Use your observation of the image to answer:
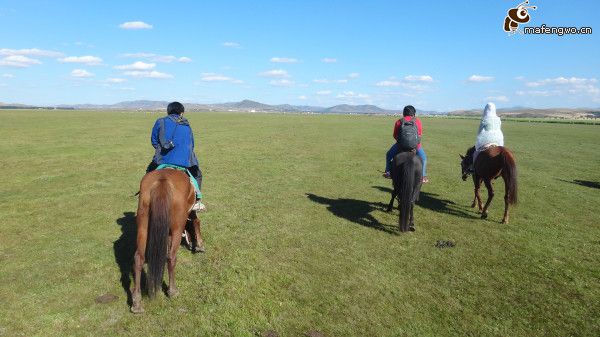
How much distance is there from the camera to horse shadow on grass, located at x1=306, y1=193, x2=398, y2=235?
9.31 m

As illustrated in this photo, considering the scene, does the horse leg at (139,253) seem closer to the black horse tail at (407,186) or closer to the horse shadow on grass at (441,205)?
the black horse tail at (407,186)

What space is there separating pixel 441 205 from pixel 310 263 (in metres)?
6.12

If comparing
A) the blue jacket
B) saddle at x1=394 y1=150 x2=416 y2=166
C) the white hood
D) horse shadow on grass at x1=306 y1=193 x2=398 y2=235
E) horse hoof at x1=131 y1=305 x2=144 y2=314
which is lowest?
horse hoof at x1=131 y1=305 x2=144 y2=314

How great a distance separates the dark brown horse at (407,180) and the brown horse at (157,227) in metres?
4.89

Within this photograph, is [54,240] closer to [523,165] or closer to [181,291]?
[181,291]

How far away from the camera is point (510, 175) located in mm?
9125

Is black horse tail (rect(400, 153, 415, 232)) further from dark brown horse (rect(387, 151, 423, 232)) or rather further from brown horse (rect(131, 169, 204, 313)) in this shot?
brown horse (rect(131, 169, 204, 313))

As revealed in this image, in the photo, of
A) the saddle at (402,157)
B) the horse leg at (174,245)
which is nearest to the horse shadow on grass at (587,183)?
the saddle at (402,157)

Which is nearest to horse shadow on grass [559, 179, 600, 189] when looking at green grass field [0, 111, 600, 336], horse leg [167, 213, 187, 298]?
green grass field [0, 111, 600, 336]

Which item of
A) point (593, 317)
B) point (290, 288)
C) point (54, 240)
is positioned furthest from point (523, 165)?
point (54, 240)

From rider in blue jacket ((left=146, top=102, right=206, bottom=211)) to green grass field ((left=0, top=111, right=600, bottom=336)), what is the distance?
192cm

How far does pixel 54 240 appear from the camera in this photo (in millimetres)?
7730

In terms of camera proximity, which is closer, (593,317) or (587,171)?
(593,317)

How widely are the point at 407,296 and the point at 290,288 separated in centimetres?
187
